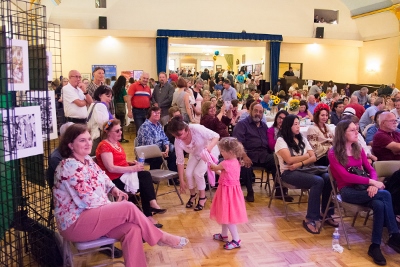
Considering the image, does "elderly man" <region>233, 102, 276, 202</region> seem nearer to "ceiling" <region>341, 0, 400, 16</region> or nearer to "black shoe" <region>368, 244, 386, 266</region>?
"black shoe" <region>368, 244, 386, 266</region>

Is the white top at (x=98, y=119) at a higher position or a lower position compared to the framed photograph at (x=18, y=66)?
lower

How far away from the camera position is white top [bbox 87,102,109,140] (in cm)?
439

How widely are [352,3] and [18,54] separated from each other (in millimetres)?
15312

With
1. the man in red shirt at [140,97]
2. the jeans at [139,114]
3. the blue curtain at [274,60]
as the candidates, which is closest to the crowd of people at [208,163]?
the man in red shirt at [140,97]

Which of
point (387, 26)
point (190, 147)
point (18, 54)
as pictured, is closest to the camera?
point (18, 54)

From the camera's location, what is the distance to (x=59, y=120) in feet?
18.0

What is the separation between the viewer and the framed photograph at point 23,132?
2.36m

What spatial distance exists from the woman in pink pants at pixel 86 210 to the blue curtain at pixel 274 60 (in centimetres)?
1391

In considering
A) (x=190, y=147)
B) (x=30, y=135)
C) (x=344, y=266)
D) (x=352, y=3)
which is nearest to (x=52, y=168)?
(x=30, y=135)

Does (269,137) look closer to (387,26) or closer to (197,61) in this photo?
(387,26)

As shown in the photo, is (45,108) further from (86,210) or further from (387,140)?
(387,140)

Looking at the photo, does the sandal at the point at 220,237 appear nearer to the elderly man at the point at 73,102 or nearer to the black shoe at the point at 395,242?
the black shoe at the point at 395,242

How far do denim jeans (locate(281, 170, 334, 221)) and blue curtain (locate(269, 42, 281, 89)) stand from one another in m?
12.3

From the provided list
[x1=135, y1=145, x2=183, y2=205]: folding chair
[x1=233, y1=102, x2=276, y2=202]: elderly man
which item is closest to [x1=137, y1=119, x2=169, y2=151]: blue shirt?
[x1=135, y1=145, x2=183, y2=205]: folding chair
